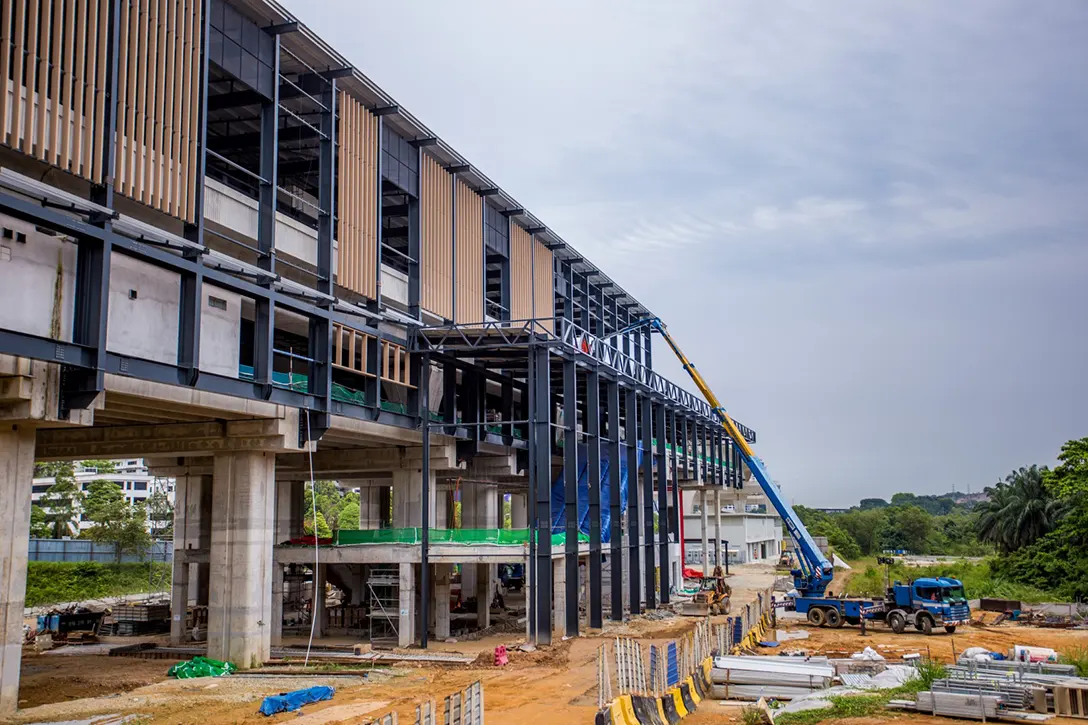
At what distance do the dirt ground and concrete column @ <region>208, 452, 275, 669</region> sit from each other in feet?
7.50

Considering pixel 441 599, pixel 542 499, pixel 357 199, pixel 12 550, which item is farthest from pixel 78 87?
pixel 441 599

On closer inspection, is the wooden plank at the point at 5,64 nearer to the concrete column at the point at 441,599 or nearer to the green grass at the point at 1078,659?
the concrete column at the point at 441,599

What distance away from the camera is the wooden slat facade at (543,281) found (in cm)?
5397

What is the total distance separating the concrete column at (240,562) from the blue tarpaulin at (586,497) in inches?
537

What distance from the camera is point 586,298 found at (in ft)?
210

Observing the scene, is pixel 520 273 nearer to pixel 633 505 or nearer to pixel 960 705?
pixel 633 505

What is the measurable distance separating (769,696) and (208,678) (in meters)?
17.6

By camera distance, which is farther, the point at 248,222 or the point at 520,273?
the point at 520,273

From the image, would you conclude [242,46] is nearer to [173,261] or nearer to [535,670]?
[173,261]

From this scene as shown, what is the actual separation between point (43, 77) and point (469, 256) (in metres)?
23.9

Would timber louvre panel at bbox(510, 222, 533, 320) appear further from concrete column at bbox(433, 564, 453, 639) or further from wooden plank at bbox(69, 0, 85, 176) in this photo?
wooden plank at bbox(69, 0, 85, 176)

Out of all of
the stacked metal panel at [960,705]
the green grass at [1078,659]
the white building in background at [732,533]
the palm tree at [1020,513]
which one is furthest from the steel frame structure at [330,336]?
the white building in background at [732,533]

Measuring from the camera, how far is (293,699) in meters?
25.0

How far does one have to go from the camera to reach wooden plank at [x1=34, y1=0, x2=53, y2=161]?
23781 millimetres
